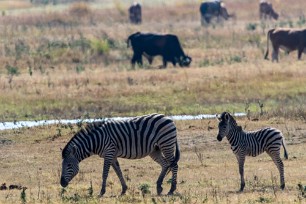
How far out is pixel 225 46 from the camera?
46.5 m

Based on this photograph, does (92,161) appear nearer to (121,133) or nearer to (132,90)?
(121,133)

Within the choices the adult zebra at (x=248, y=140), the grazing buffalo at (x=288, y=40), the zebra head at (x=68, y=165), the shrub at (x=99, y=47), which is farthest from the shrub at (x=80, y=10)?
the zebra head at (x=68, y=165)

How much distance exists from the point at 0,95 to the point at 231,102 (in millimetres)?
6653

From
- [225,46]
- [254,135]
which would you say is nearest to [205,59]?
[225,46]

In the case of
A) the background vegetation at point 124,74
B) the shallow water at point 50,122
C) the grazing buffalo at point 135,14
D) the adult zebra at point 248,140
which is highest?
the grazing buffalo at point 135,14

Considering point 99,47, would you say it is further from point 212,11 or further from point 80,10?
point 212,11

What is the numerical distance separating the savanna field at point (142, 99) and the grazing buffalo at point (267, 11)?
4.59 metres

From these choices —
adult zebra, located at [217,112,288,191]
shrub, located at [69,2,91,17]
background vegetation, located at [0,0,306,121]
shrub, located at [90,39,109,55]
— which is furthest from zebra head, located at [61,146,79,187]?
shrub, located at [69,2,91,17]

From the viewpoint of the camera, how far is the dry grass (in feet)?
58.8

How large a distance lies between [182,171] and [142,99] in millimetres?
10449

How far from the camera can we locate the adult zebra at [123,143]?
18844mm

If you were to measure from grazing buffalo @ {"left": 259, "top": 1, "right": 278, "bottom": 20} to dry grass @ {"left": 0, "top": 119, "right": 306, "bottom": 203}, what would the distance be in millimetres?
38629

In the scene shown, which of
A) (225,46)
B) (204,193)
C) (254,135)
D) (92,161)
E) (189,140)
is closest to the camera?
(204,193)

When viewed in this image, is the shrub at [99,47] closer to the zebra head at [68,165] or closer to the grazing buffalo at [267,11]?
the grazing buffalo at [267,11]
